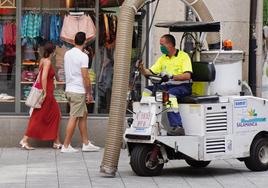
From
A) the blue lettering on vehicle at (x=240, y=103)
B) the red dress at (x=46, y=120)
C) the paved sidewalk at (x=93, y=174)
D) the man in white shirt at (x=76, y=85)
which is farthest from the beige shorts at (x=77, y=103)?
the blue lettering on vehicle at (x=240, y=103)

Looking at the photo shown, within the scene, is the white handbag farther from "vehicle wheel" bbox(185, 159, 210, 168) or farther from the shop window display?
"vehicle wheel" bbox(185, 159, 210, 168)

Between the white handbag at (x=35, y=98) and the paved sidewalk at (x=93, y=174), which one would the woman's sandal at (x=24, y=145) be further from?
the white handbag at (x=35, y=98)

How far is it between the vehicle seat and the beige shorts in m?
2.53

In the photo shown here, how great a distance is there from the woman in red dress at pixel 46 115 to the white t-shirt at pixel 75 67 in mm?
461

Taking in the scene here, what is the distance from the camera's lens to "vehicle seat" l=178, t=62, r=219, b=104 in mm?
11367

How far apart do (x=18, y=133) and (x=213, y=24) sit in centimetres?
439

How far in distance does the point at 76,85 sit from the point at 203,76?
2742mm

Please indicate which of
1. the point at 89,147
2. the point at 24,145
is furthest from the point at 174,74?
the point at 24,145

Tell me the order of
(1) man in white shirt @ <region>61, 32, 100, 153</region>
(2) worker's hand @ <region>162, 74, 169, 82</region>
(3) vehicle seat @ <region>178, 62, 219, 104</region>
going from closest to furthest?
(2) worker's hand @ <region>162, 74, 169, 82</region>, (3) vehicle seat @ <region>178, 62, 219, 104</region>, (1) man in white shirt @ <region>61, 32, 100, 153</region>

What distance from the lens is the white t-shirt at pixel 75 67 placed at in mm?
13531

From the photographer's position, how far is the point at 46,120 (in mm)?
13945

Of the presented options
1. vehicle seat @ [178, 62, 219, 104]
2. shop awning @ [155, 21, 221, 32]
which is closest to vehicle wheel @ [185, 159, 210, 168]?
vehicle seat @ [178, 62, 219, 104]

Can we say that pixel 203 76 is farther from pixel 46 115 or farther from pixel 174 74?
pixel 46 115

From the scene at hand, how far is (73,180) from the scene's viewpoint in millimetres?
10992
